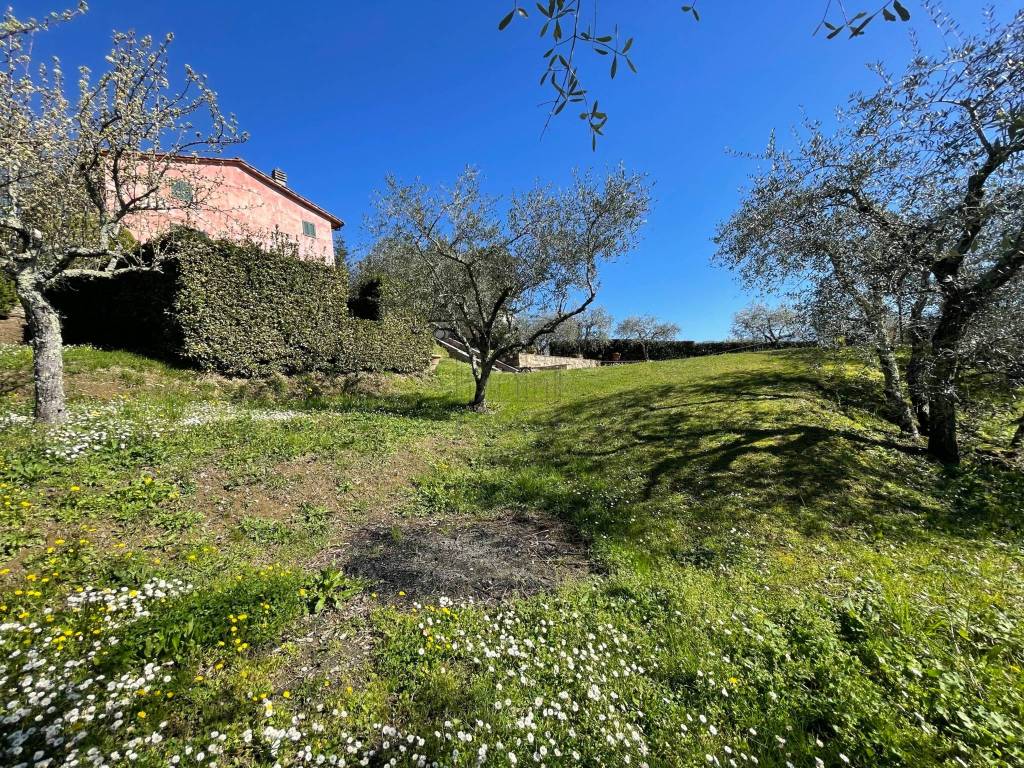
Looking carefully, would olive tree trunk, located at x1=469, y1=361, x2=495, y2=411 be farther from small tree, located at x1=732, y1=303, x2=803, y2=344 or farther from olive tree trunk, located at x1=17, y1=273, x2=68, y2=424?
small tree, located at x1=732, y1=303, x2=803, y2=344

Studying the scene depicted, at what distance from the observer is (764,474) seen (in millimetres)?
8828

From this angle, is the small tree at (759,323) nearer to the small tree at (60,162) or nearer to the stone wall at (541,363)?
the stone wall at (541,363)

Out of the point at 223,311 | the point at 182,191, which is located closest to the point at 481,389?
the point at 223,311

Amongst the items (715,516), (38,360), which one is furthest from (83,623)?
(715,516)

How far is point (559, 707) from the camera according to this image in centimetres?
344

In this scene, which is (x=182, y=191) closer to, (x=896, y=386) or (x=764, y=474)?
(x=764, y=474)

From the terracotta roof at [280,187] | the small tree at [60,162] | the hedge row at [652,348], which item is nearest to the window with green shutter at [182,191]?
the small tree at [60,162]

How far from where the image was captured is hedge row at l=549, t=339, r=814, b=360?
4109cm

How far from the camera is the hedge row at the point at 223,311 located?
12.3 m

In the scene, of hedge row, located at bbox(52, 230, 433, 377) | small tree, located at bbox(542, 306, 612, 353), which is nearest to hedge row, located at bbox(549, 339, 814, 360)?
small tree, located at bbox(542, 306, 612, 353)

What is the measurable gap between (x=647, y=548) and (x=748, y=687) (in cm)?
271

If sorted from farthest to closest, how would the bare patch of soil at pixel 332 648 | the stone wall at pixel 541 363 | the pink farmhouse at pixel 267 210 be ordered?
the stone wall at pixel 541 363 → the pink farmhouse at pixel 267 210 → the bare patch of soil at pixel 332 648

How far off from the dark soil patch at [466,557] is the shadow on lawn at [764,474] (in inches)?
39.9

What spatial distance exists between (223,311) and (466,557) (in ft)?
41.2
